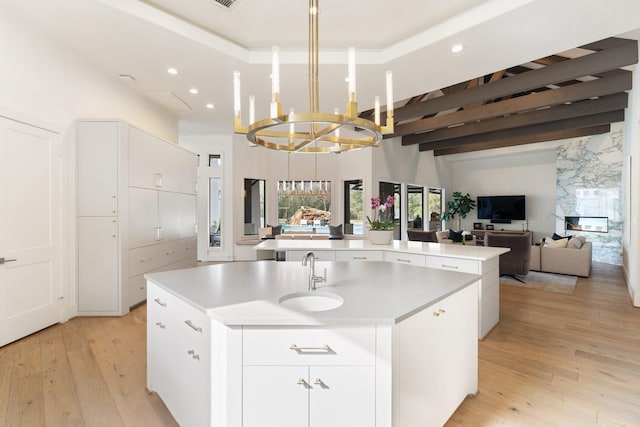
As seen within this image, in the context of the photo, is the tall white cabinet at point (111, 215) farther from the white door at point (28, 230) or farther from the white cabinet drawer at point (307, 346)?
the white cabinet drawer at point (307, 346)

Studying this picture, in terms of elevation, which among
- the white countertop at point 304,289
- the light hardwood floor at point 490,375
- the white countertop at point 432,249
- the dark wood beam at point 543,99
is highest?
the dark wood beam at point 543,99

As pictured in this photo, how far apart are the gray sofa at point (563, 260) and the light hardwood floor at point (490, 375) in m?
2.22

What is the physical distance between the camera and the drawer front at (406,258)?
326 cm

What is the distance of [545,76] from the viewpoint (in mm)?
4348

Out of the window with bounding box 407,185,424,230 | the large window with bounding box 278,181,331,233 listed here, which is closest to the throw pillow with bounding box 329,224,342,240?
the large window with bounding box 278,181,331,233

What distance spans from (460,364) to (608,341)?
231 centimetres

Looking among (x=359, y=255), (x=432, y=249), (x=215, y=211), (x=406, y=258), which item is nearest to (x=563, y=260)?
(x=432, y=249)

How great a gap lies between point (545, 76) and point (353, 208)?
15.4ft

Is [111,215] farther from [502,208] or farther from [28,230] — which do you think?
[502,208]

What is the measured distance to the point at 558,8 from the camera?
8.55 ft

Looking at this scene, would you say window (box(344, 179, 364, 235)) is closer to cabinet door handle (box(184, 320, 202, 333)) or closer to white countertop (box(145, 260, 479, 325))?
white countertop (box(145, 260, 479, 325))

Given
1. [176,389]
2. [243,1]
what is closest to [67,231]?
[176,389]

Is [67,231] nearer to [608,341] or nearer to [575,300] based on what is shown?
[608,341]

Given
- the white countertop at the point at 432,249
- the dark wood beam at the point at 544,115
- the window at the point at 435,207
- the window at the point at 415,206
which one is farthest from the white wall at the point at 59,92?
the window at the point at 435,207
